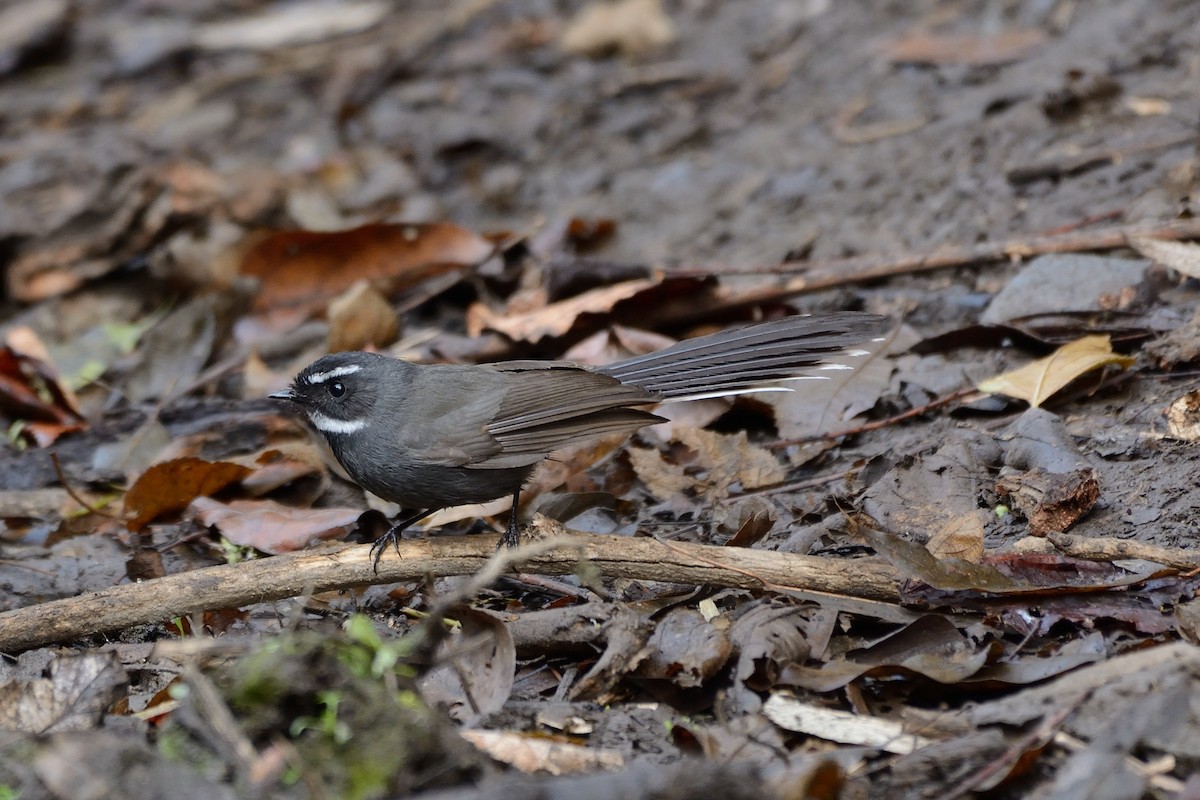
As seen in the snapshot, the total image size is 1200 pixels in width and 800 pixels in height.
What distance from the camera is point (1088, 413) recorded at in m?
5.12

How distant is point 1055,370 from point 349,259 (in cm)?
424

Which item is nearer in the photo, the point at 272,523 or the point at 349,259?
the point at 272,523

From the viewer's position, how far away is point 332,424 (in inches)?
205

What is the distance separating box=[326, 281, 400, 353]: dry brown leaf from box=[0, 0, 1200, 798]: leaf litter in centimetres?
2

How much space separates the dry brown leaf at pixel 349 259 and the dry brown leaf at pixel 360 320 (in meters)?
0.39

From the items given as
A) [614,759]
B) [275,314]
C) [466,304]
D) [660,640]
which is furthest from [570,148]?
[614,759]

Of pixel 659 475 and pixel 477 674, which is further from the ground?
pixel 477 674

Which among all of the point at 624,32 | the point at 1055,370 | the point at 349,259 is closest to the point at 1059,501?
the point at 1055,370

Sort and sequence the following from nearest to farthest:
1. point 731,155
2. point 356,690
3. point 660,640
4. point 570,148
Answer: point 356,690
point 660,640
point 731,155
point 570,148

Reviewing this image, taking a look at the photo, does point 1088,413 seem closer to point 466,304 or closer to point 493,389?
point 493,389

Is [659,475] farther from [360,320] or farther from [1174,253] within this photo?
[1174,253]

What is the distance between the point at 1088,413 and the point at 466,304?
3.87m

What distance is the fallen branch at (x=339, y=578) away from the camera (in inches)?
161

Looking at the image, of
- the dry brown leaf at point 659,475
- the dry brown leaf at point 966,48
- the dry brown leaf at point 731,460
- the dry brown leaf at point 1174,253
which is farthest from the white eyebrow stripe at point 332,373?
the dry brown leaf at point 966,48
